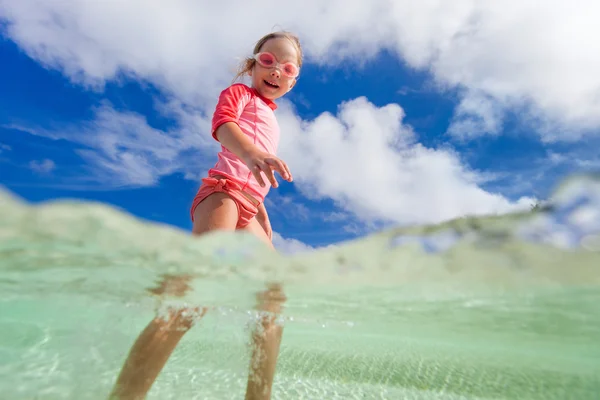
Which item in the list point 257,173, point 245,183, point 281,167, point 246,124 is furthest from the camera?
point 246,124

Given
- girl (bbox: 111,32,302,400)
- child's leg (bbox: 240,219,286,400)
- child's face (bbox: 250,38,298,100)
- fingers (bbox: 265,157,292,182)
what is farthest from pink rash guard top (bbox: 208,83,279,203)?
fingers (bbox: 265,157,292,182)

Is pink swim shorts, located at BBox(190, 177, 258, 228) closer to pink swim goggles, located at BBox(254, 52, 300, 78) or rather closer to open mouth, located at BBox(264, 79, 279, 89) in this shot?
open mouth, located at BBox(264, 79, 279, 89)

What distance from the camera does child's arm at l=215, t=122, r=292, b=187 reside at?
2998mm

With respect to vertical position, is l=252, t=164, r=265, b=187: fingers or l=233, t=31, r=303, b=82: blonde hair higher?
l=233, t=31, r=303, b=82: blonde hair

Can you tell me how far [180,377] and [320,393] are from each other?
205 centimetres

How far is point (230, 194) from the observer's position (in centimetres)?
369

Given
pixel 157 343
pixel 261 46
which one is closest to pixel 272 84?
pixel 261 46

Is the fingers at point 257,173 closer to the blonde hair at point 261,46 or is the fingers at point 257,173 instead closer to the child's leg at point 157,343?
the child's leg at point 157,343

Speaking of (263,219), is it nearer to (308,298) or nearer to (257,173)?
(257,173)

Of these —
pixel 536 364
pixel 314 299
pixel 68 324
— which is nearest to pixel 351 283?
pixel 314 299

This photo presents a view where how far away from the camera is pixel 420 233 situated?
366 centimetres

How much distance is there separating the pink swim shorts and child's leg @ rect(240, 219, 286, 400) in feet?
0.54

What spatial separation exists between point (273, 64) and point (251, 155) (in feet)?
6.15

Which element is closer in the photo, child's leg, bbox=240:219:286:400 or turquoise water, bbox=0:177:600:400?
child's leg, bbox=240:219:286:400
